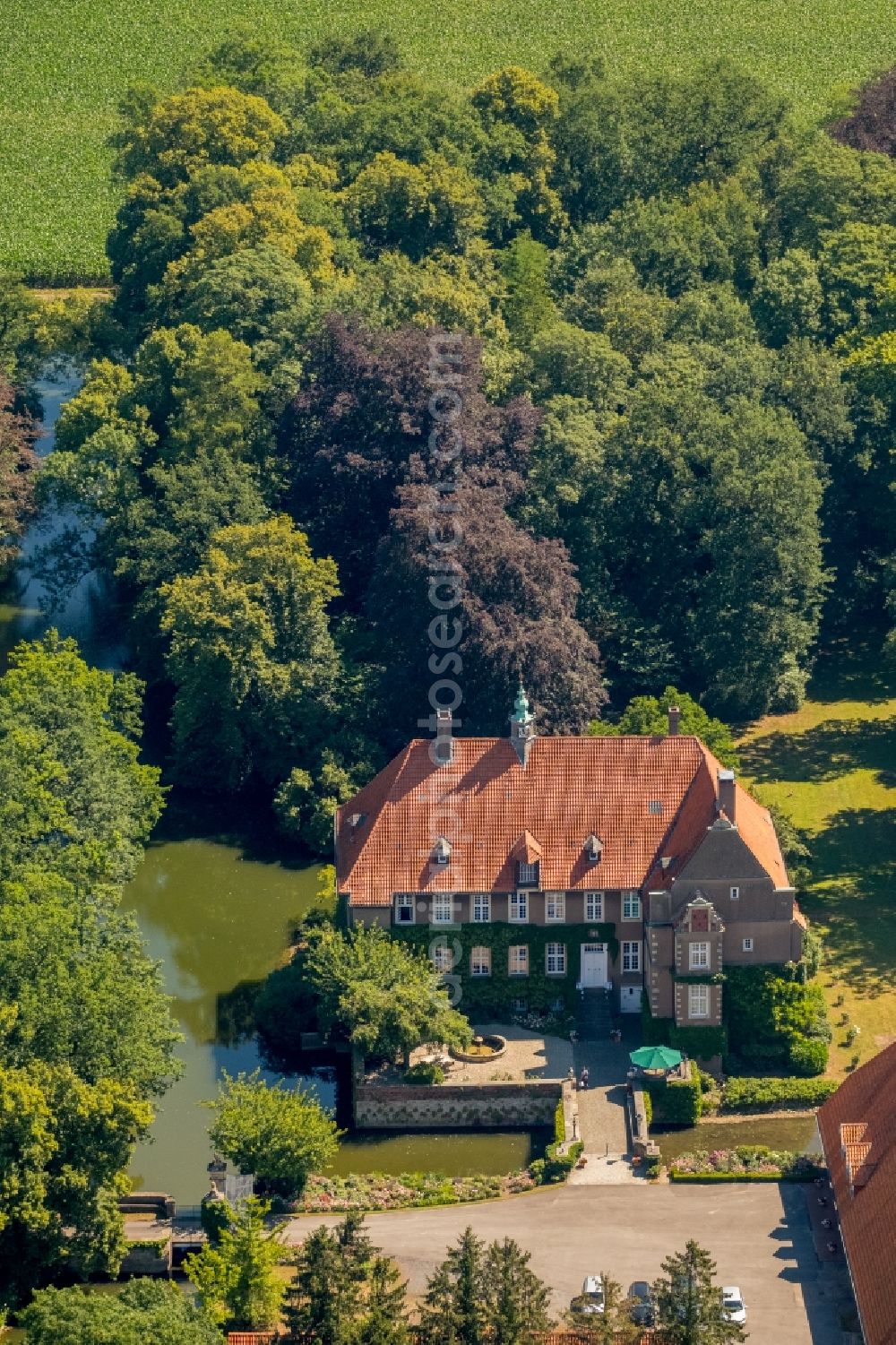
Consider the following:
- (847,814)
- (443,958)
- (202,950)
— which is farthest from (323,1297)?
(847,814)

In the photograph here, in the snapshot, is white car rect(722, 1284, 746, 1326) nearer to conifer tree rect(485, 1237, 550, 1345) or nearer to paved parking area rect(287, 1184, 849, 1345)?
paved parking area rect(287, 1184, 849, 1345)

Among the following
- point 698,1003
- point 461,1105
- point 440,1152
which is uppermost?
point 698,1003

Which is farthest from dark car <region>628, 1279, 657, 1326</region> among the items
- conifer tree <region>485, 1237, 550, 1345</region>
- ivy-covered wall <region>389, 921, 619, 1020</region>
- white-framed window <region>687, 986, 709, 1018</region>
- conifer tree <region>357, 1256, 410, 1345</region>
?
ivy-covered wall <region>389, 921, 619, 1020</region>

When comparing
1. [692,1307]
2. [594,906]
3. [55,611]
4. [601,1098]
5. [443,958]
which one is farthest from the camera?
[55,611]

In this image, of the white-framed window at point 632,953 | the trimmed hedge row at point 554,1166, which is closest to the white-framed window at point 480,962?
the white-framed window at point 632,953

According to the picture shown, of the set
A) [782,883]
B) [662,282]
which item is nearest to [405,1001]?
[782,883]

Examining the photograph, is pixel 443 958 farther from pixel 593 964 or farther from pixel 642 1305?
pixel 642 1305

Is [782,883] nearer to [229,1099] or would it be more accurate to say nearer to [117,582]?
[229,1099]
